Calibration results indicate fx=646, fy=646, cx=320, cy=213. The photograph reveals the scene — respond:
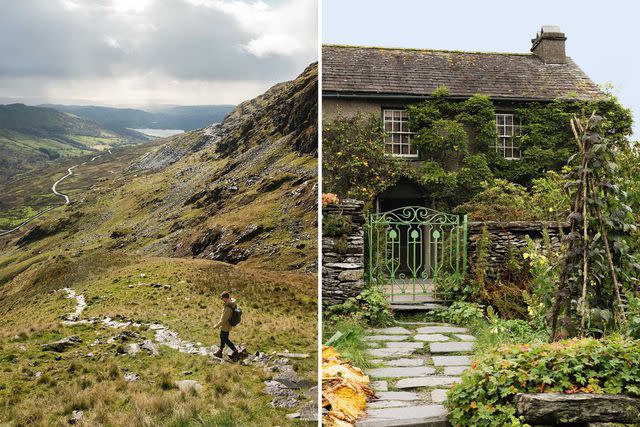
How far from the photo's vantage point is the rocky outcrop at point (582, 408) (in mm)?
3652

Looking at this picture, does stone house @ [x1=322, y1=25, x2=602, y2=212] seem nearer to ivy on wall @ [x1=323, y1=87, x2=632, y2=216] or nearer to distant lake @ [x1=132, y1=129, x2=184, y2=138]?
ivy on wall @ [x1=323, y1=87, x2=632, y2=216]

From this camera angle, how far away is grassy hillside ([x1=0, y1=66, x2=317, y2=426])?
10.1 feet

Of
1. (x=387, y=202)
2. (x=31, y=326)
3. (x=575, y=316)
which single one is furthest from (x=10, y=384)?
(x=387, y=202)

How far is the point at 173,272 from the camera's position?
11.5ft

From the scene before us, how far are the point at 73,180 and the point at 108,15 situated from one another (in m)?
0.91

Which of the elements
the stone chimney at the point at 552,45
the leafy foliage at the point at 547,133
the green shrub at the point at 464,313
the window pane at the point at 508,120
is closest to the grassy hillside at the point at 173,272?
the green shrub at the point at 464,313

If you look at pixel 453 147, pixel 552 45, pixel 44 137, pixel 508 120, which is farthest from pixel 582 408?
pixel 552 45

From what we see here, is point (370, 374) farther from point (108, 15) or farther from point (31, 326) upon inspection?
point (108, 15)

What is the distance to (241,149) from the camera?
3709 millimetres

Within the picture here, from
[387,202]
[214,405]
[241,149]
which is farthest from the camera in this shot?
[387,202]

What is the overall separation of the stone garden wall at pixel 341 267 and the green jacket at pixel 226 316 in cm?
343

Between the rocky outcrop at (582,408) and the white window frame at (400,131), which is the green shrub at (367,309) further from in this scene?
the white window frame at (400,131)

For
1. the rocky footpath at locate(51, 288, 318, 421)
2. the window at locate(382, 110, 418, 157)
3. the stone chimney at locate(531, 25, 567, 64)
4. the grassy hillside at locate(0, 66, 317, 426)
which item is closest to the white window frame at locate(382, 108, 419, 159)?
the window at locate(382, 110, 418, 157)

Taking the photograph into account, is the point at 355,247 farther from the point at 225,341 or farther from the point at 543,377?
the point at 225,341
